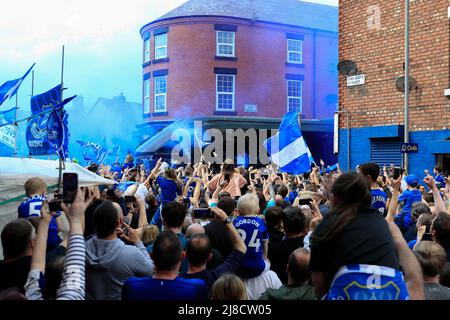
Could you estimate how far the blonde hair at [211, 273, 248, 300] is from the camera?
3248 mm

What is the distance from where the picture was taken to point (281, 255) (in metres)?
5.00

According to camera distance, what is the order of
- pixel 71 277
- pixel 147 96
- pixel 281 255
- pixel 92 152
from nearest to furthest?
pixel 71 277 < pixel 281 255 < pixel 92 152 < pixel 147 96

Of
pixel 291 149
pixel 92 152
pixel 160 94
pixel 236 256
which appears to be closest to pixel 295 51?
pixel 160 94

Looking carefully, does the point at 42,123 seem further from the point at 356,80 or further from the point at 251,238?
the point at 356,80

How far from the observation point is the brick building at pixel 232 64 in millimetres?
29969

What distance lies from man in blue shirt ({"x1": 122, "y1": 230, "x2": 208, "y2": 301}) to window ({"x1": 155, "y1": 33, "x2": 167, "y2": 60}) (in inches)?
1115

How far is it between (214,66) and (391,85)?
51.2ft

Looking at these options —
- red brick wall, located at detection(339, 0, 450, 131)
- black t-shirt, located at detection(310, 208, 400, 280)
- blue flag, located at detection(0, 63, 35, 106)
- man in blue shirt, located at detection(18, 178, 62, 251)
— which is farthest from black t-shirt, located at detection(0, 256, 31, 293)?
red brick wall, located at detection(339, 0, 450, 131)

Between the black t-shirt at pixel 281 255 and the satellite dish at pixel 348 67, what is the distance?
41.9ft

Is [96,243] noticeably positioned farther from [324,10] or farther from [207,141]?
[324,10]

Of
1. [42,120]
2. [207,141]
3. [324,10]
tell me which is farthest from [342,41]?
[324,10]

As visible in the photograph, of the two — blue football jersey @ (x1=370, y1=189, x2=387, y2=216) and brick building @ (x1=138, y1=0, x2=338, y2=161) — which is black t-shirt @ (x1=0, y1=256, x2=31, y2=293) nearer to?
blue football jersey @ (x1=370, y1=189, x2=387, y2=216)

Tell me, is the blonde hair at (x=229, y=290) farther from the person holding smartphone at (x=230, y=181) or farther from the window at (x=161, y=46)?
the window at (x=161, y=46)

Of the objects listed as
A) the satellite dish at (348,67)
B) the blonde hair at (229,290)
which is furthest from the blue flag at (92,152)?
the blonde hair at (229,290)
